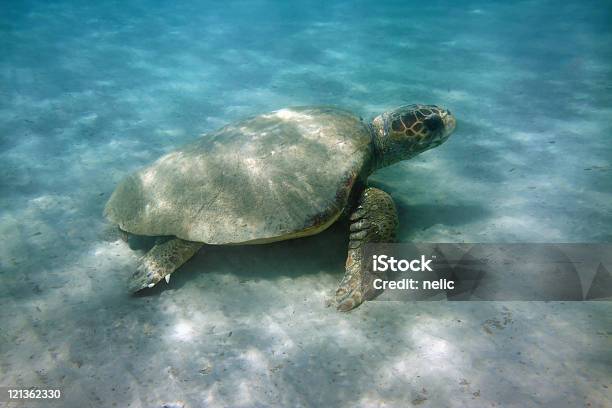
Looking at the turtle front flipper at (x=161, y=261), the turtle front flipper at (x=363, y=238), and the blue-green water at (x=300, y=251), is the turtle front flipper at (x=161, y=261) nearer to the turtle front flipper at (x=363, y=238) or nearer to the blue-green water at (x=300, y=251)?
the blue-green water at (x=300, y=251)

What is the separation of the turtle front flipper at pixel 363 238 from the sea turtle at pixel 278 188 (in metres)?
0.01

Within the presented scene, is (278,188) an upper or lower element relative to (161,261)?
upper

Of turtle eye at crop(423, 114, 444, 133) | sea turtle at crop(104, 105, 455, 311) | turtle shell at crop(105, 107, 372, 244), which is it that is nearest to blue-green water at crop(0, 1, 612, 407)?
sea turtle at crop(104, 105, 455, 311)

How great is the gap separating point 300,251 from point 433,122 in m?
2.34

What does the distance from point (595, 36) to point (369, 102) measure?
997cm

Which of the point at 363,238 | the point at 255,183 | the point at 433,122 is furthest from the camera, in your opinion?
the point at 433,122

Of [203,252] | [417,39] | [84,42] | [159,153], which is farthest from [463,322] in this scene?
[84,42]

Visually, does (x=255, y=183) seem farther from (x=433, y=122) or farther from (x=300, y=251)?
(x=433, y=122)

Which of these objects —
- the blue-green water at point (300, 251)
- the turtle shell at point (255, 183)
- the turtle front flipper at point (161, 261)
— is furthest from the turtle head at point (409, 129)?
the turtle front flipper at point (161, 261)

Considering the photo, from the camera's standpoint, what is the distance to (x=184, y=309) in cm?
346

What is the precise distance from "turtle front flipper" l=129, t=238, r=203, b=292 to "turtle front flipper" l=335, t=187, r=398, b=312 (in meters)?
1.75

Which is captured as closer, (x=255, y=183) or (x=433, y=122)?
(x=255, y=183)

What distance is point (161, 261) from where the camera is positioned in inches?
149

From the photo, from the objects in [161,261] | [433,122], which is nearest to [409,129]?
[433,122]
